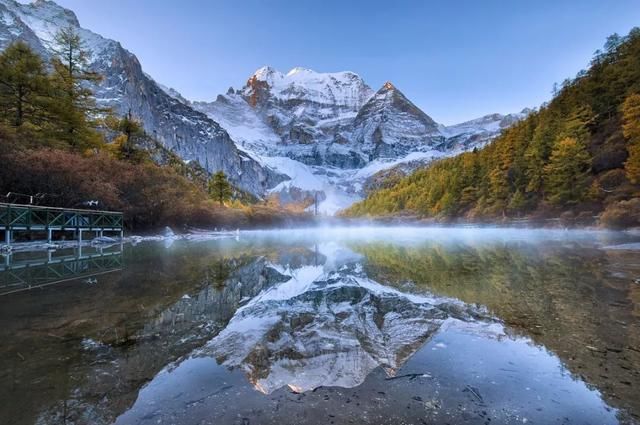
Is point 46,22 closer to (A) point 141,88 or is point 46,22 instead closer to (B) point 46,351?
(A) point 141,88

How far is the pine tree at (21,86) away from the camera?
987 inches

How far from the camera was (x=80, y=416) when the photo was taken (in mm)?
2795

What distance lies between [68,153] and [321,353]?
1142 inches

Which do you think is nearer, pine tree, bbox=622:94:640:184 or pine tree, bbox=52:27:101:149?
pine tree, bbox=622:94:640:184

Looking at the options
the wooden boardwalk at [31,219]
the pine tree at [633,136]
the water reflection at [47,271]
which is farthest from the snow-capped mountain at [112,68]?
the pine tree at [633,136]

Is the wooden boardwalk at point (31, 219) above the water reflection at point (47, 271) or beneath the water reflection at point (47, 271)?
above

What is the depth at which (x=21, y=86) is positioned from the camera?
84.2 feet

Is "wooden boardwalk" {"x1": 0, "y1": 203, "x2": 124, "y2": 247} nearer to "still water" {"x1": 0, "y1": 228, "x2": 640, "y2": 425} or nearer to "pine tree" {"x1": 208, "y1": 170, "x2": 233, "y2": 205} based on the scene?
"still water" {"x1": 0, "y1": 228, "x2": 640, "y2": 425}

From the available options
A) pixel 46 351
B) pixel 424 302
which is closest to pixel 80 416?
pixel 46 351

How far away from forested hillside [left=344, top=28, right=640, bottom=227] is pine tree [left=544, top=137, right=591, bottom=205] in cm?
9

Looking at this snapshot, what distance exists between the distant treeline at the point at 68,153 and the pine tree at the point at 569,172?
145 feet

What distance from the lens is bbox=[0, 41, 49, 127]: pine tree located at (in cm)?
2506

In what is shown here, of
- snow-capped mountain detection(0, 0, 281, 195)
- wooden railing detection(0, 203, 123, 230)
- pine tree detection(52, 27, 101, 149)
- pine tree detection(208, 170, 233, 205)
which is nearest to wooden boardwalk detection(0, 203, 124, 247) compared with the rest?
wooden railing detection(0, 203, 123, 230)

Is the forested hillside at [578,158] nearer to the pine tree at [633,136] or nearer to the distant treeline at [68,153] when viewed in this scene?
the pine tree at [633,136]
